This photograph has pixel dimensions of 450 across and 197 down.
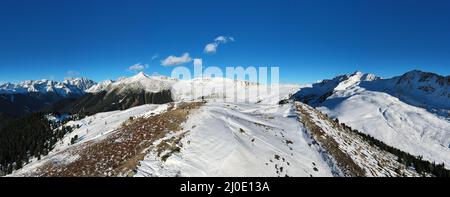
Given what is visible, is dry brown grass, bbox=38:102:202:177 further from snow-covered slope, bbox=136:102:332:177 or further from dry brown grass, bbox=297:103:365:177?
dry brown grass, bbox=297:103:365:177

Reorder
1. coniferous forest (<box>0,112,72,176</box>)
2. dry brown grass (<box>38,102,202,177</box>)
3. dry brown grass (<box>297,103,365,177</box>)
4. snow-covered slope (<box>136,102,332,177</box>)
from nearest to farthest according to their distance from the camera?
snow-covered slope (<box>136,102,332,177</box>) < dry brown grass (<box>38,102,202,177</box>) < dry brown grass (<box>297,103,365,177</box>) < coniferous forest (<box>0,112,72,176</box>)

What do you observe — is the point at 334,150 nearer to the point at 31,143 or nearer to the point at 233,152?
the point at 233,152

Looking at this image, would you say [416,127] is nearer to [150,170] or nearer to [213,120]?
[213,120]

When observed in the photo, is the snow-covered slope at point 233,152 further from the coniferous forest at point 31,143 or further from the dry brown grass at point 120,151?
the coniferous forest at point 31,143

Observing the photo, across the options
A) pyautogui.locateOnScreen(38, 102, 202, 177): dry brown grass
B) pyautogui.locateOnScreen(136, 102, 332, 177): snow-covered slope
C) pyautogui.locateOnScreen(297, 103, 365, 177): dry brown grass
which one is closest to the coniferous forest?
pyautogui.locateOnScreen(38, 102, 202, 177): dry brown grass

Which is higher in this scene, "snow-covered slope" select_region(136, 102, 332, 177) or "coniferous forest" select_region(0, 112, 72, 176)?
"snow-covered slope" select_region(136, 102, 332, 177)

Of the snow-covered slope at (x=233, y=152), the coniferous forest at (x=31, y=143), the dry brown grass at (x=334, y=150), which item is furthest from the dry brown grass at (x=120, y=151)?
the coniferous forest at (x=31, y=143)

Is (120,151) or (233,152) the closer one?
(233,152)

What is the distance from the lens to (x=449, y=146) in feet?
515

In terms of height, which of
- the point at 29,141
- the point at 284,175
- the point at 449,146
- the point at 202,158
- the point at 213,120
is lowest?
the point at 449,146

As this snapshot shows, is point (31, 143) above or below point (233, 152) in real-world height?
below

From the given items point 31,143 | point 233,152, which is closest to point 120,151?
point 233,152
